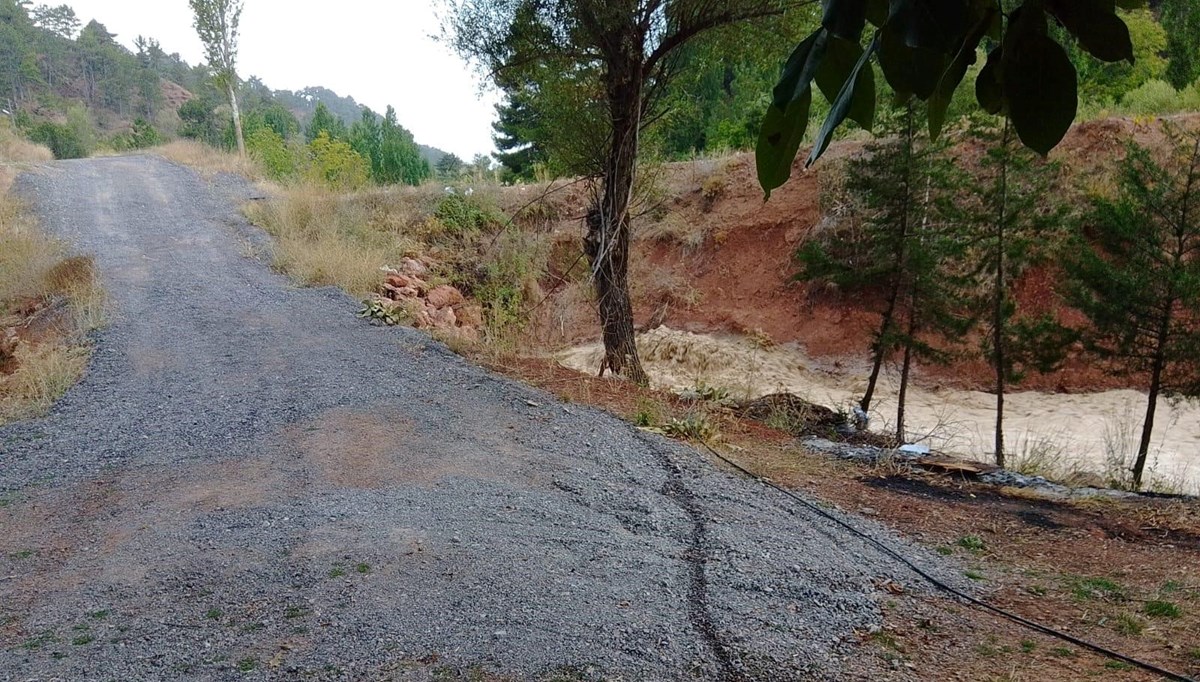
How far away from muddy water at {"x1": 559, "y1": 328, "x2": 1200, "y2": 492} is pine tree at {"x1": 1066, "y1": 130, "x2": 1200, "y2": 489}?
56cm

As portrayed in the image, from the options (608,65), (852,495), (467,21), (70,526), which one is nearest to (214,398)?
(70,526)

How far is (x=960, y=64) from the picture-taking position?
0.85 m

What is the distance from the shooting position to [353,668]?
2.44 m

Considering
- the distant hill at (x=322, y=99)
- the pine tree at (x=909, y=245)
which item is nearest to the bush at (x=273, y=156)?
the pine tree at (x=909, y=245)

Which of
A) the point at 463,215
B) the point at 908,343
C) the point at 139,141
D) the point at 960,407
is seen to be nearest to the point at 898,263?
the point at 908,343

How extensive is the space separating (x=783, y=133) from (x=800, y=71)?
0.08 meters

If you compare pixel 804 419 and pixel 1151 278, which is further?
pixel 804 419

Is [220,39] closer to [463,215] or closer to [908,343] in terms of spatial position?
[463,215]

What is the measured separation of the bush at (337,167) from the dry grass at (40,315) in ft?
16.9

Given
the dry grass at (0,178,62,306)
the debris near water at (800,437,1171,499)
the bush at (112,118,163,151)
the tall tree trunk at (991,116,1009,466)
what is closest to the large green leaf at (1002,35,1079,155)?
the debris near water at (800,437,1171,499)

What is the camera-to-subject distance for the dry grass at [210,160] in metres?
18.5

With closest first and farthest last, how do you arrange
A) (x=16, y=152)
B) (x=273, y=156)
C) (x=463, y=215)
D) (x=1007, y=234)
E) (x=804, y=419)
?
(x=804, y=419) < (x=1007, y=234) < (x=463, y=215) < (x=273, y=156) < (x=16, y=152)

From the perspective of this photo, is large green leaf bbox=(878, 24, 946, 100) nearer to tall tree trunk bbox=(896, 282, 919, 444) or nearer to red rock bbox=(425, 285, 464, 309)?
tall tree trunk bbox=(896, 282, 919, 444)

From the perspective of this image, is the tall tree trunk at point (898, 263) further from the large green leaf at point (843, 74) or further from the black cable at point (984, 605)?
the large green leaf at point (843, 74)
